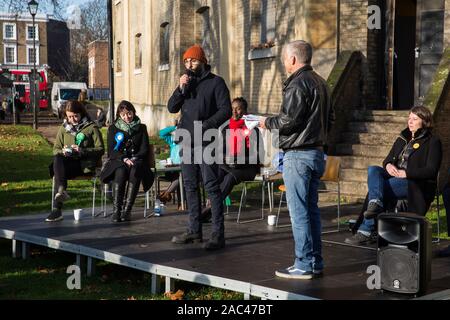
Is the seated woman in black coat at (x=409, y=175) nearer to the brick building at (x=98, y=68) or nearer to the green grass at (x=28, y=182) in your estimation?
the green grass at (x=28, y=182)

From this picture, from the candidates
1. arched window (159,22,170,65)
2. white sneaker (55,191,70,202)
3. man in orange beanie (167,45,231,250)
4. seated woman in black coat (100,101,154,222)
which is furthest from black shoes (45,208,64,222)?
arched window (159,22,170,65)

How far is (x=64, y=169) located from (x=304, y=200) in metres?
4.51

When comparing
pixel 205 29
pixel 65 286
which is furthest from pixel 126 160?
→ pixel 205 29

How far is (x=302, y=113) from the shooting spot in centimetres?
621

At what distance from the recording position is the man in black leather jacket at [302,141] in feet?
20.4

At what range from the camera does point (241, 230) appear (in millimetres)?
8930

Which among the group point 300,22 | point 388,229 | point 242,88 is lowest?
point 388,229

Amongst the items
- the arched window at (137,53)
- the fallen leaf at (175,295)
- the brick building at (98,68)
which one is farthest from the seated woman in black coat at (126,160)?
the brick building at (98,68)

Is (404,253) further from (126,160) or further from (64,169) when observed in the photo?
(64,169)

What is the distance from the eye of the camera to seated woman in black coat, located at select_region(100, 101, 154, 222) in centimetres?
955

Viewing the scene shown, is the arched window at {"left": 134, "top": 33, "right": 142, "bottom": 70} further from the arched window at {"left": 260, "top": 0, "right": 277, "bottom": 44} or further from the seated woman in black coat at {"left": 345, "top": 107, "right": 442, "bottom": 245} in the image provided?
the seated woman in black coat at {"left": 345, "top": 107, "right": 442, "bottom": 245}
